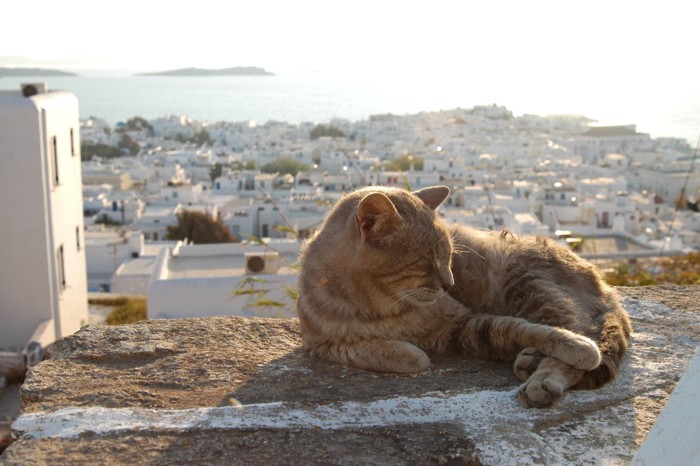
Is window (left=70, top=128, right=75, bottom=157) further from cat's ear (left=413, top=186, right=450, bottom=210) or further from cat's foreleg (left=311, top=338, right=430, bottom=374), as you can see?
cat's foreleg (left=311, top=338, right=430, bottom=374)

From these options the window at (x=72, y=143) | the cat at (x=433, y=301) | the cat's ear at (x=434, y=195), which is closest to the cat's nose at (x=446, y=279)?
the cat at (x=433, y=301)

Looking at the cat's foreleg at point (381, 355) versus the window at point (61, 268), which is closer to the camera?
the cat's foreleg at point (381, 355)

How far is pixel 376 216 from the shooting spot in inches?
88.4

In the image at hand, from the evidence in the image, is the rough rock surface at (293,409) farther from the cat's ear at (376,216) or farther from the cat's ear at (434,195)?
the cat's ear at (434,195)

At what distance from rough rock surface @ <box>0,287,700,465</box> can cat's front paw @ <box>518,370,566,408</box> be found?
0.10 ft

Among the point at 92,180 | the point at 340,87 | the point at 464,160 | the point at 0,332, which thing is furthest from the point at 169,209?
the point at 340,87

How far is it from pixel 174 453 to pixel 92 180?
48.8 m

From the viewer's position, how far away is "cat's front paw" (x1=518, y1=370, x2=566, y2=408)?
2000 mm

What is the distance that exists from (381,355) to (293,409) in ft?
1.43

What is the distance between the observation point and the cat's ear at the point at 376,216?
2.21 metres

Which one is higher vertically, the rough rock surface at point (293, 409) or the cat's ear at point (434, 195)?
the cat's ear at point (434, 195)

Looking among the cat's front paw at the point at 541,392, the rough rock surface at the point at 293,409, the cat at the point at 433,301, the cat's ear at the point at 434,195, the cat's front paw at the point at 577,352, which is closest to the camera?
the rough rock surface at the point at 293,409

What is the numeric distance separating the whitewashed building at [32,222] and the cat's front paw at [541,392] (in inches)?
362

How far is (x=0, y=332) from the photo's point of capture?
10836 millimetres
